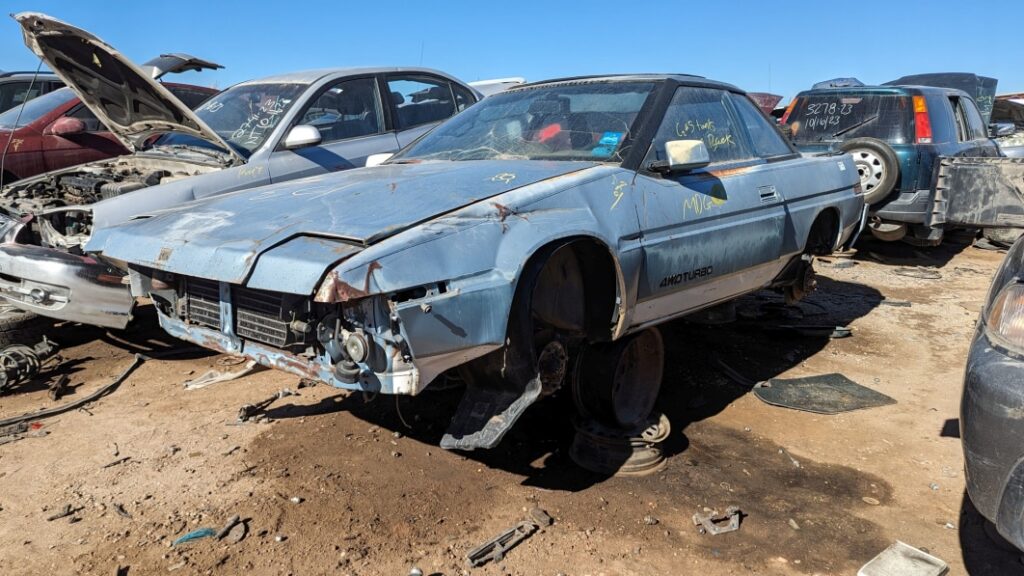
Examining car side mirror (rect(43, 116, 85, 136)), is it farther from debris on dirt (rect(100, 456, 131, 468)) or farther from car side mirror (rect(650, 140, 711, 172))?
car side mirror (rect(650, 140, 711, 172))

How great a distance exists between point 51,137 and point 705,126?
21.1ft

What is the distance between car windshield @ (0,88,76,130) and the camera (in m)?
7.19

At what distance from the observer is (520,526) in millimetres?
2877

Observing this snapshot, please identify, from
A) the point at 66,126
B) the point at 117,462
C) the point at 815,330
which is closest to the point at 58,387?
the point at 117,462

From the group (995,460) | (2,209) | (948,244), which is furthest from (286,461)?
(948,244)

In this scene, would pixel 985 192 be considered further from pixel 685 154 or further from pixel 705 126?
pixel 685 154

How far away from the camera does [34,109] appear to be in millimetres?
7367

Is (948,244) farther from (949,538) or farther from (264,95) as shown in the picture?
(264,95)

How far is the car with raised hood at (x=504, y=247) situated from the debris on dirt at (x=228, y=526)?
25.7 inches

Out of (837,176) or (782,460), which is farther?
(837,176)

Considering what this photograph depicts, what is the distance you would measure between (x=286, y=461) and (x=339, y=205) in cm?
126

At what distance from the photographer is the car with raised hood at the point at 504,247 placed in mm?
2592

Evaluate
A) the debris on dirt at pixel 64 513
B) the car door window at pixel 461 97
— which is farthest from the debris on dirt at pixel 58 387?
the car door window at pixel 461 97

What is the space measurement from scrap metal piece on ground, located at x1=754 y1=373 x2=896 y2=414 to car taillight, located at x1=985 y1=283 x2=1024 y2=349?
1.92 metres
